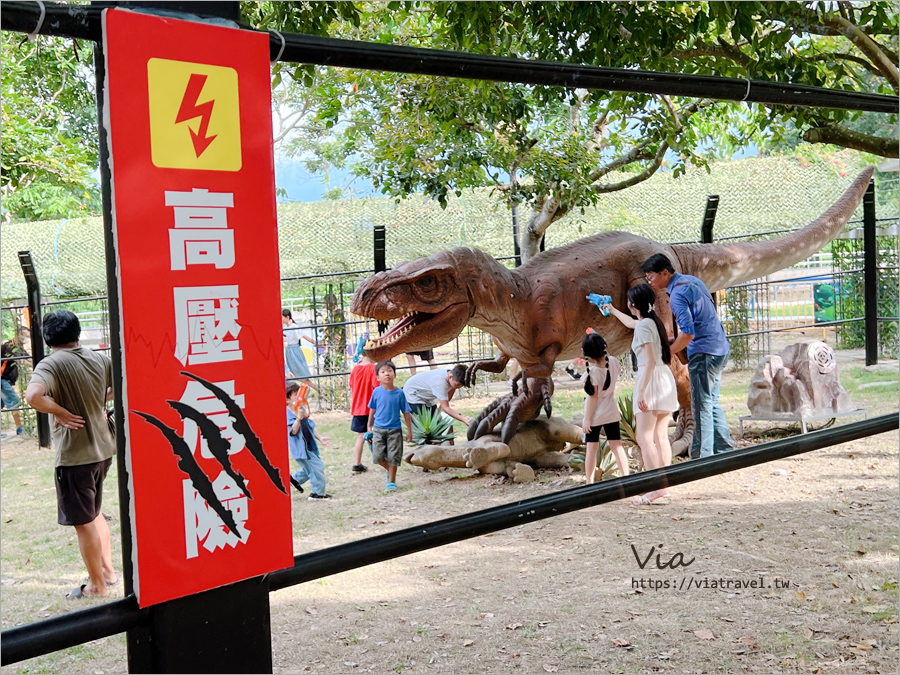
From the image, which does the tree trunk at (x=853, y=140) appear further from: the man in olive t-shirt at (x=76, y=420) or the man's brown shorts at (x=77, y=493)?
the man's brown shorts at (x=77, y=493)

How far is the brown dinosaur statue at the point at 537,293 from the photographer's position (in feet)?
14.7

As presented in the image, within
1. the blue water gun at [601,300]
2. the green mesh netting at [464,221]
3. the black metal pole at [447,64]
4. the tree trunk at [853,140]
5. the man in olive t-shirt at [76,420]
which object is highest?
the green mesh netting at [464,221]

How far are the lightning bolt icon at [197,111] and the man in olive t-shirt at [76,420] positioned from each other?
122 inches

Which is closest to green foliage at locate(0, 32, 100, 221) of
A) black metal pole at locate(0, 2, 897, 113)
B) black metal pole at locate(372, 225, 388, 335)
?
black metal pole at locate(372, 225, 388, 335)

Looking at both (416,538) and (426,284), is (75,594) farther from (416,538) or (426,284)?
(416,538)

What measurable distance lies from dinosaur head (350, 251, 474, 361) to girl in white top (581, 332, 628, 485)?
32.3 inches

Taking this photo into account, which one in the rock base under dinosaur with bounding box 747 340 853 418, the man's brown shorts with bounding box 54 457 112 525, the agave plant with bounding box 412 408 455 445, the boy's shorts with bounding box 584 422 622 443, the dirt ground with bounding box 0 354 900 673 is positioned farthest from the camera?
the agave plant with bounding box 412 408 455 445

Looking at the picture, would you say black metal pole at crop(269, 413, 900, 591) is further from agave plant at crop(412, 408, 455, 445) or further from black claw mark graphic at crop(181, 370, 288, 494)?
agave plant at crop(412, 408, 455, 445)

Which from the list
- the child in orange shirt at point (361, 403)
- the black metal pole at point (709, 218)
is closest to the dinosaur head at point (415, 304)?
the child in orange shirt at point (361, 403)

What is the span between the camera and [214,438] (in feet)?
3.32

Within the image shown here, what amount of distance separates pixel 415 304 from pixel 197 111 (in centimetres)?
349

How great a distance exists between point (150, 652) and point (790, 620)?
8.76ft

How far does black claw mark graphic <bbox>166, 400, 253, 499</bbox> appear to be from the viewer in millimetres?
983

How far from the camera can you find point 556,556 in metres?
4.04
